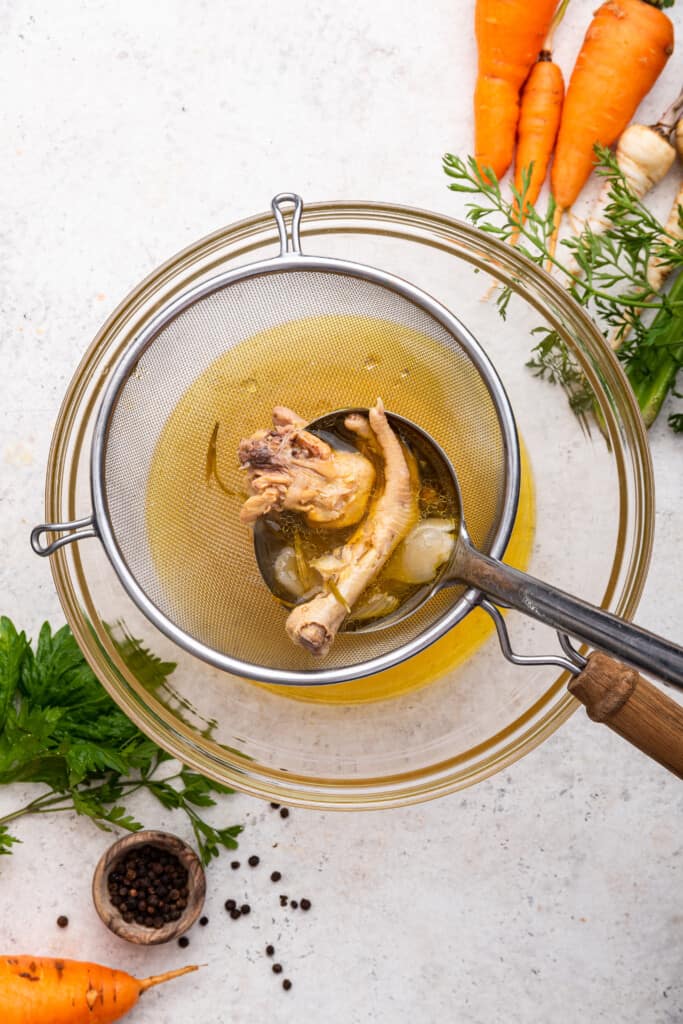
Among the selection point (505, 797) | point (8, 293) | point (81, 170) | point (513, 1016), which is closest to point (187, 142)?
point (81, 170)

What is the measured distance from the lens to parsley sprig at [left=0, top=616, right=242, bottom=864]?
2.25 meters

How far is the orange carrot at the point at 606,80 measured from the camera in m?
2.32

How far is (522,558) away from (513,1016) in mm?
1156

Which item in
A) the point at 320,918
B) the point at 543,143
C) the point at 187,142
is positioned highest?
the point at 543,143

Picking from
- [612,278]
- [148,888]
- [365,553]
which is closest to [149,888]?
[148,888]

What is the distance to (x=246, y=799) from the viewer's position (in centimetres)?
236

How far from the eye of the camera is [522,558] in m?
2.17

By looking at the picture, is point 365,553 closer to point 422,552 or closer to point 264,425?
point 422,552

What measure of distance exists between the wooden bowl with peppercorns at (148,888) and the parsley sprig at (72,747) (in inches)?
2.0

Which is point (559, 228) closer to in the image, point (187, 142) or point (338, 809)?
point (187, 142)

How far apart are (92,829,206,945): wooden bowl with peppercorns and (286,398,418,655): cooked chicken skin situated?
0.78 meters

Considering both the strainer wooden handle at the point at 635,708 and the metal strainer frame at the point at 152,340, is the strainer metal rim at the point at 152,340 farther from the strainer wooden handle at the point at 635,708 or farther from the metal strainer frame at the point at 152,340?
the strainer wooden handle at the point at 635,708

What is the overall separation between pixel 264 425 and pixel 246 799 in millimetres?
929

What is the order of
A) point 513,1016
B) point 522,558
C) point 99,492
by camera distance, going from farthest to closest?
point 513,1016, point 522,558, point 99,492
